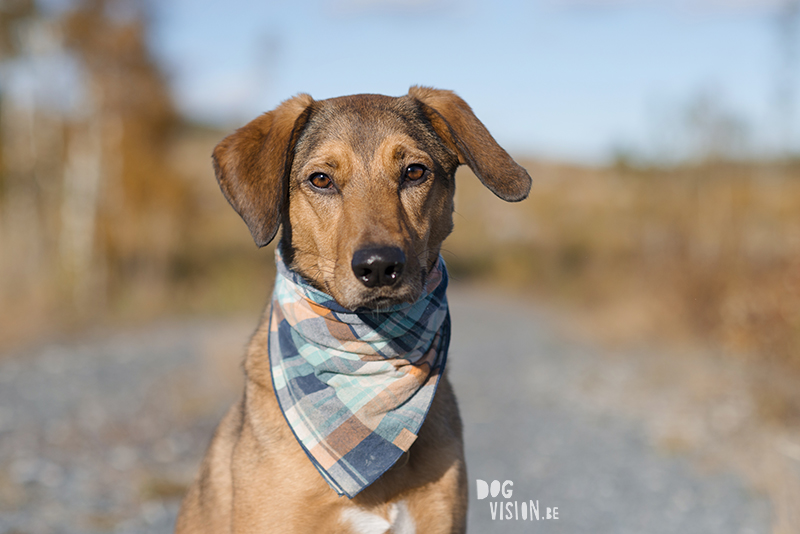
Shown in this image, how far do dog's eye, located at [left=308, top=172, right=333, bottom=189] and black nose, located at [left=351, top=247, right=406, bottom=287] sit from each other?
598 mm

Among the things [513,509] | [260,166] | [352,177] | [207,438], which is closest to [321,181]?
[352,177]

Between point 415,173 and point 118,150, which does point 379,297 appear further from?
point 118,150

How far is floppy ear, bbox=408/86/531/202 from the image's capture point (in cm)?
315

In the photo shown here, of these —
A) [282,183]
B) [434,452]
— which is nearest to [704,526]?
[434,452]

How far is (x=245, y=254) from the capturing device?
77.3ft

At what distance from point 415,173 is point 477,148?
0.33 meters

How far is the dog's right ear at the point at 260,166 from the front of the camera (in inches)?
118

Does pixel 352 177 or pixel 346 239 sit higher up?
pixel 352 177

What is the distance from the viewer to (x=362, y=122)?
127 inches

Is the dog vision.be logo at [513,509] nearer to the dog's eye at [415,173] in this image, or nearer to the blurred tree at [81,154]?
the dog's eye at [415,173]

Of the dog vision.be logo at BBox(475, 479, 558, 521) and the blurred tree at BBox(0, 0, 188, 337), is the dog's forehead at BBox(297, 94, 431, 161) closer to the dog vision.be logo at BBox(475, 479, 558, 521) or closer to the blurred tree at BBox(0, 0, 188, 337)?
the dog vision.be logo at BBox(475, 479, 558, 521)

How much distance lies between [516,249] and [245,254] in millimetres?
12624

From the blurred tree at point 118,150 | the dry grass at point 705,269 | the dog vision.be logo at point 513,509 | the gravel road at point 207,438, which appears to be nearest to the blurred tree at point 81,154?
the blurred tree at point 118,150

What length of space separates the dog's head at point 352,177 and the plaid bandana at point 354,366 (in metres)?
0.17
